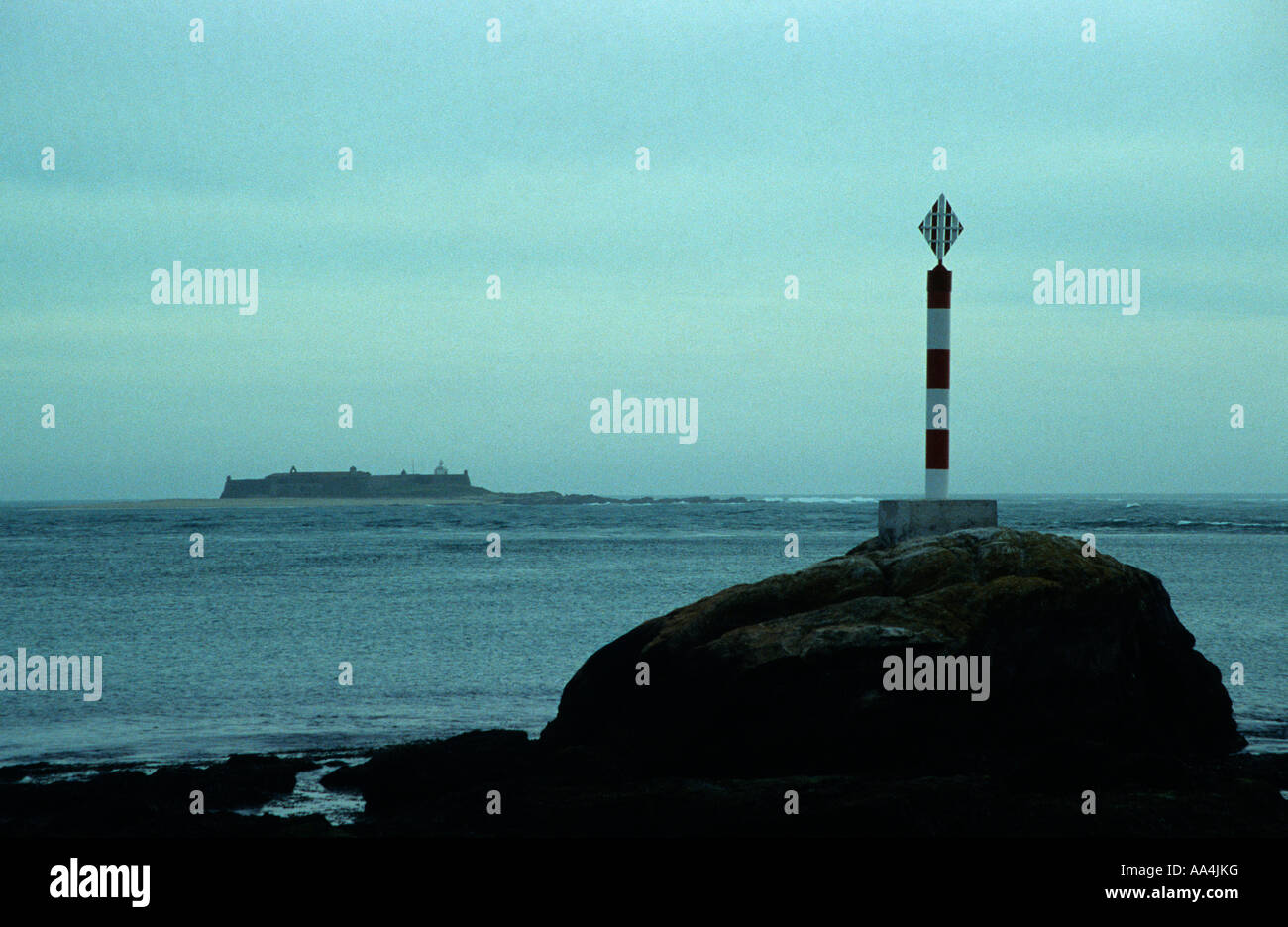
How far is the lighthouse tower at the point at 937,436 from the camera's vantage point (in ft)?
66.7

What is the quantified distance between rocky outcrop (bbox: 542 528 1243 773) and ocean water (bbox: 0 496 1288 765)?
4371 millimetres

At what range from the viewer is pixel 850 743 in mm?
16156

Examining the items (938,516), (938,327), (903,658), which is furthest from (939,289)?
(903,658)

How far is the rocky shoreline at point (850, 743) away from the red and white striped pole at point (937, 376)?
3.27 m

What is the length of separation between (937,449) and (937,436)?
22 centimetres

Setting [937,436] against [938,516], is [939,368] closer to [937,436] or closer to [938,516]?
[937,436]

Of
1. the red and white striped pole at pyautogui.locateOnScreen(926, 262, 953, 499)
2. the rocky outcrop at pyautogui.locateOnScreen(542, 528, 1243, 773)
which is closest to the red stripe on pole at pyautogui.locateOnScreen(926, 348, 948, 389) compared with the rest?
the red and white striped pole at pyautogui.locateOnScreen(926, 262, 953, 499)

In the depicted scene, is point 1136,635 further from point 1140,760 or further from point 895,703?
point 895,703

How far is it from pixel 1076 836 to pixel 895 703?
9.81 feet

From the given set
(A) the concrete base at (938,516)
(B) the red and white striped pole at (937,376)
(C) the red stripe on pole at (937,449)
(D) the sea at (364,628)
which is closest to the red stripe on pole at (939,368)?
(B) the red and white striped pole at (937,376)

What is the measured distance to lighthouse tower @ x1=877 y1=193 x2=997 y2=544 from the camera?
20.3 metres

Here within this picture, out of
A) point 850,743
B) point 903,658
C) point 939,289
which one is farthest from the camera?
point 939,289
